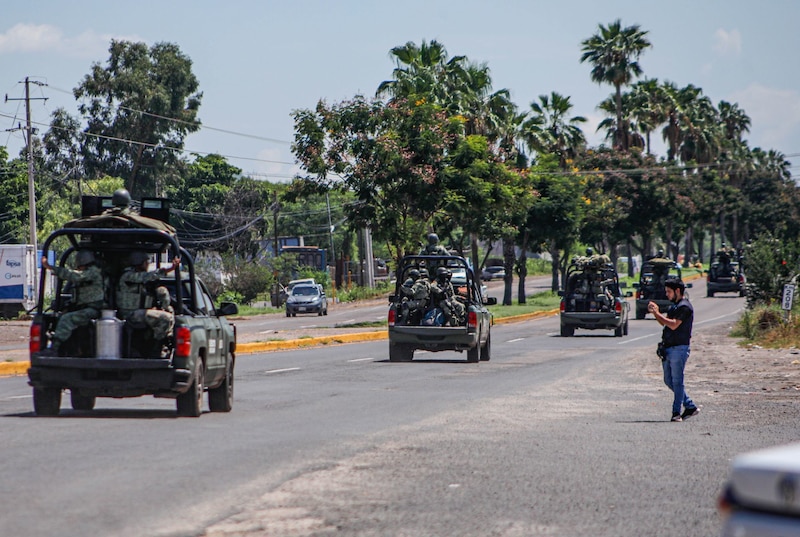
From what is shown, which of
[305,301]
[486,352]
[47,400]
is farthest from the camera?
[305,301]

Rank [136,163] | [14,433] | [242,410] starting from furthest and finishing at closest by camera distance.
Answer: [136,163] → [242,410] → [14,433]

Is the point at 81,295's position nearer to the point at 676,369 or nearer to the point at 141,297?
the point at 141,297

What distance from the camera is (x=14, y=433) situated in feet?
37.2

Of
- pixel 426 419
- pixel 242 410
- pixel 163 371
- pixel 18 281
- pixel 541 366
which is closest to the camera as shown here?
pixel 163 371

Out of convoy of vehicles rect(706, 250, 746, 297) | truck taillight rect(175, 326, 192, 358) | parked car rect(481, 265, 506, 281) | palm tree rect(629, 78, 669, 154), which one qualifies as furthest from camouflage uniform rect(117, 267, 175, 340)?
parked car rect(481, 265, 506, 281)

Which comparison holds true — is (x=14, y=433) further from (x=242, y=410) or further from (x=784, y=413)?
(x=784, y=413)

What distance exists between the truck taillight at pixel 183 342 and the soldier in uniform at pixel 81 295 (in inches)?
38.0

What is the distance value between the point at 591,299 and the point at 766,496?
114 ft

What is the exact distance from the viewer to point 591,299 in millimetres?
37688

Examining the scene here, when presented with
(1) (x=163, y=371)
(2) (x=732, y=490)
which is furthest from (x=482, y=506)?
(1) (x=163, y=371)

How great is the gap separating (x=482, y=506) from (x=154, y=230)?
5.95 meters

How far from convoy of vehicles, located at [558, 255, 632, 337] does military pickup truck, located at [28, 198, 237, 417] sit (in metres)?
24.9

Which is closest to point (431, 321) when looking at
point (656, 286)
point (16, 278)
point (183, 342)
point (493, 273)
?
point (183, 342)

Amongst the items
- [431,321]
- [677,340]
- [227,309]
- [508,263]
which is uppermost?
[508,263]
